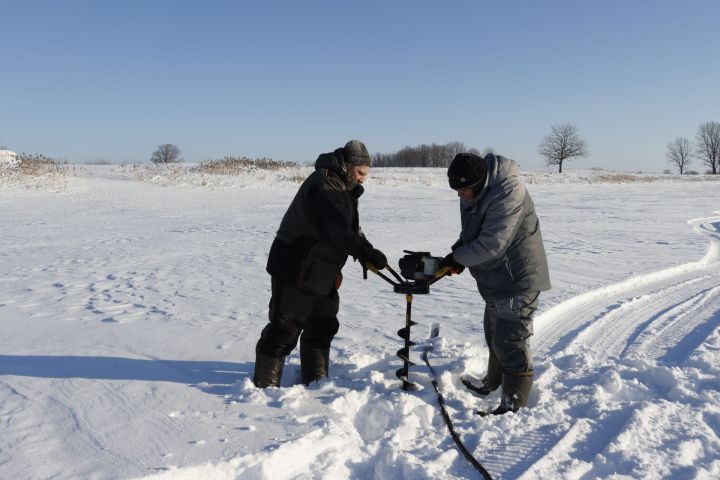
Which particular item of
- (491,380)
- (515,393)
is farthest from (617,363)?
(515,393)

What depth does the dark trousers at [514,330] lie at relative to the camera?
3.33 metres

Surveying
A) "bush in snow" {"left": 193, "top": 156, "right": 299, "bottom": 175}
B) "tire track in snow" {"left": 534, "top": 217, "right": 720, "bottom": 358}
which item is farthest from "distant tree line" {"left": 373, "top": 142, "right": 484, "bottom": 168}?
"tire track in snow" {"left": 534, "top": 217, "right": 720, "bottom": 358}

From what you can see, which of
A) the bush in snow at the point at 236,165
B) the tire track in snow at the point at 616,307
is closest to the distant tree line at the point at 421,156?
the bush in snow at the point at 236,165

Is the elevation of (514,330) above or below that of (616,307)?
above

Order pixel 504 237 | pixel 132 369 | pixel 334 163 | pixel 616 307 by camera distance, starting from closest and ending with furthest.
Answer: pixel 504 237 < pixel 334 163 < pixel 132 369 < pixel 616 307

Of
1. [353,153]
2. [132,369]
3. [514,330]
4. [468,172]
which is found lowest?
[132,369]

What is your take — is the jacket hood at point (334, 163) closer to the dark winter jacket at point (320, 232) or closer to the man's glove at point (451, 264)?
the dark winter jacket at point (320, 232)

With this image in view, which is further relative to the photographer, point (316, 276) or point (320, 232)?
point (316, 276)

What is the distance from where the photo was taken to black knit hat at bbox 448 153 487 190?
10.5 ft

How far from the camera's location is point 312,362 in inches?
150

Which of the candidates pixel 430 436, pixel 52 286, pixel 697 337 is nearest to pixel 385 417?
pixel 430 436

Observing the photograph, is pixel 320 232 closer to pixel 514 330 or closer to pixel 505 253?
pixel 505 253

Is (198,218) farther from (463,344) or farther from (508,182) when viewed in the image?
(508,182)

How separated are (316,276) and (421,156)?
68.6 meters
